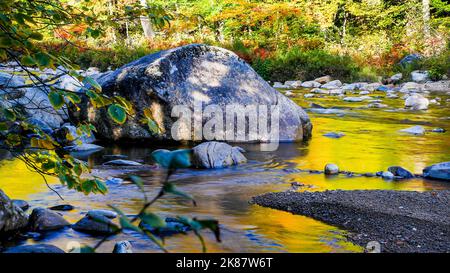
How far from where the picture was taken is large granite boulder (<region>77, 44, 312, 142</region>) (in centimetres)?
828

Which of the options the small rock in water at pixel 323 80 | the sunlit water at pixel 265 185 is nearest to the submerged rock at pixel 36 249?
the sunlit water at pixel 265 185

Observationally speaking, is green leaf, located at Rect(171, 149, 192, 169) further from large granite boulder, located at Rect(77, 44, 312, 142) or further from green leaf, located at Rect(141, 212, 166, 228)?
large granite boulder, located at Rect(77, 44, 312, 142)

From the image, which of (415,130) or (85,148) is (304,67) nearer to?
(415,130)

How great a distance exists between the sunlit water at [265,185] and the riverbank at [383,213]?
15cm

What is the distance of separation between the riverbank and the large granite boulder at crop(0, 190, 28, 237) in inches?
76.8

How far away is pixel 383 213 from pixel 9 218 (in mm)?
2741

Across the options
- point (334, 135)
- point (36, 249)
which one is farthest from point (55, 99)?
point (334, 135)

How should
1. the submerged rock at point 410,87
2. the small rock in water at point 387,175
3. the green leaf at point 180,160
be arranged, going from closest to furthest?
1. the green leaf at point 180,160
2. the small rock in water at point 387,175
3. the submerged rock at point 410,87

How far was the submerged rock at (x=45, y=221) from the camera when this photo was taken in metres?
4.15

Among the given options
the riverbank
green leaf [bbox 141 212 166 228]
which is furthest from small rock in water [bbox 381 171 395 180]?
green leaf [bbox 141 212 166 228]

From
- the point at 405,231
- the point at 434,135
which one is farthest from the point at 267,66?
the point at 405,231

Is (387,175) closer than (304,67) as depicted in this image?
Yes

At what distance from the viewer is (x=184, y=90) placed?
8.38 meters

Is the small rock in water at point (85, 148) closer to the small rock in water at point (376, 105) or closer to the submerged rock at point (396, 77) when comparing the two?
the small rock in water at point (376, 105)
